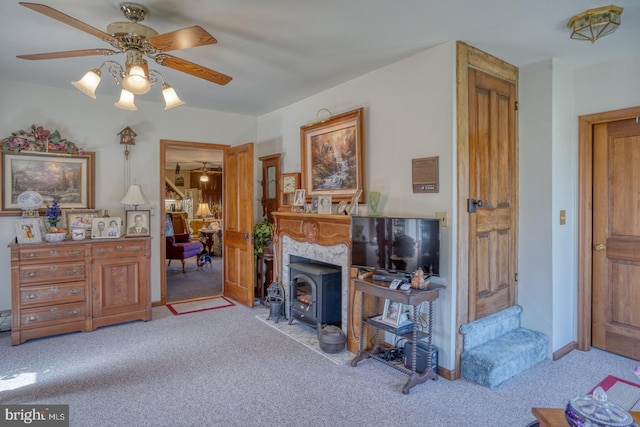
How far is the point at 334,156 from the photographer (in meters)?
3.97

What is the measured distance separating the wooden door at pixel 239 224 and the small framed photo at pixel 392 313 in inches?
86.9

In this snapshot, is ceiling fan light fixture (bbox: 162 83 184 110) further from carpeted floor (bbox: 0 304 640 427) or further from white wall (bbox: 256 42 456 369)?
carpeted floor (bbox: 0 304 640 427)

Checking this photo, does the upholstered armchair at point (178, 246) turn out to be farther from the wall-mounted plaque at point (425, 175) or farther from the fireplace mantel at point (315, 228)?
the wall-mounted plaque at point (425, 175)

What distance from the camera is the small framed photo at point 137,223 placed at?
441cm

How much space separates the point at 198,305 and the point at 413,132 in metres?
3.60

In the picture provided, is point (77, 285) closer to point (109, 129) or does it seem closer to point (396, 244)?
point (109, 129)

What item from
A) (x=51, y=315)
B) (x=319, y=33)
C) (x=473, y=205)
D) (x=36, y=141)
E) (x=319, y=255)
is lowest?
(x=51, y=315)

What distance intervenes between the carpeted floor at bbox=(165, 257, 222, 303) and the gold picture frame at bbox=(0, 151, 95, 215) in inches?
72.9

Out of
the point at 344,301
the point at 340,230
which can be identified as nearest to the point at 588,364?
the point at 344,301

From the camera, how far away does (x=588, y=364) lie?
3.14 m

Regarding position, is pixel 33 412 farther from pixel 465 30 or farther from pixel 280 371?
pixel 465 30

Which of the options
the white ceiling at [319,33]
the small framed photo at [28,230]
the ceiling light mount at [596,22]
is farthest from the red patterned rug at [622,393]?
the small framed photo at [28,230]

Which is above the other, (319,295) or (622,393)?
(319,295)

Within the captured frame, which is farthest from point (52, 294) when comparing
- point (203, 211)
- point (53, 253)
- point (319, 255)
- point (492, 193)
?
point (203, 211)
